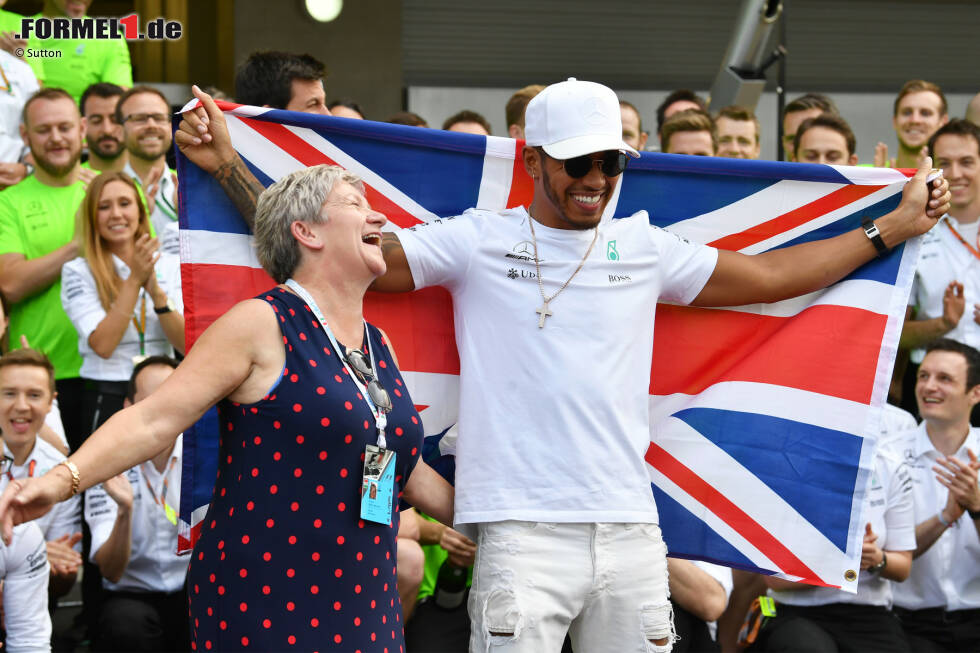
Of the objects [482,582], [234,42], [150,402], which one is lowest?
[482,582]

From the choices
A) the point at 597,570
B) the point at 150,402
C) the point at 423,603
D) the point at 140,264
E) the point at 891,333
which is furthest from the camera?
the point at 140,264

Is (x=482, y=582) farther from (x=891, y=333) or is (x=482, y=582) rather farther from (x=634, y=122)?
(x=634, y=122)

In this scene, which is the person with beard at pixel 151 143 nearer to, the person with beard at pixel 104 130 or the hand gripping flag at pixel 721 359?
the person with beard at pixel 104 130

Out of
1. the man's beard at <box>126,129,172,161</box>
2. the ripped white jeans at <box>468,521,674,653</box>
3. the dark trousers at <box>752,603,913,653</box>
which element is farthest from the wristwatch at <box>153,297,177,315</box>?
the dark trousers at <box>752,603,913,653</box>

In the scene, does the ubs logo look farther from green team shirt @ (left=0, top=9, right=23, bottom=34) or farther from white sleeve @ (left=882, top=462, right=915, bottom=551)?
green team shirt @ (left=0, top=9, right=23, bottom=34)

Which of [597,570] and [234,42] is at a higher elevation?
[234,42]

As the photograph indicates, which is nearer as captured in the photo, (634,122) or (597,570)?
(597,570)

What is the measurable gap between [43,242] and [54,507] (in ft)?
5.47

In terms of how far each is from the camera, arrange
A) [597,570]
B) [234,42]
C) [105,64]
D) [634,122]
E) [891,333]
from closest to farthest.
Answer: [597,570] < [891,333] < [634,122] < [105,64] < [234,42]

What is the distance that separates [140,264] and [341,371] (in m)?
→ 2.89

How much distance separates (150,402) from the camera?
8.91 feet

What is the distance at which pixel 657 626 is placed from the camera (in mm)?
3182

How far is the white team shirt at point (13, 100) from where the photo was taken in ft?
22.6

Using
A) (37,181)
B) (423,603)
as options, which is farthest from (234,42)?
(423,603)
